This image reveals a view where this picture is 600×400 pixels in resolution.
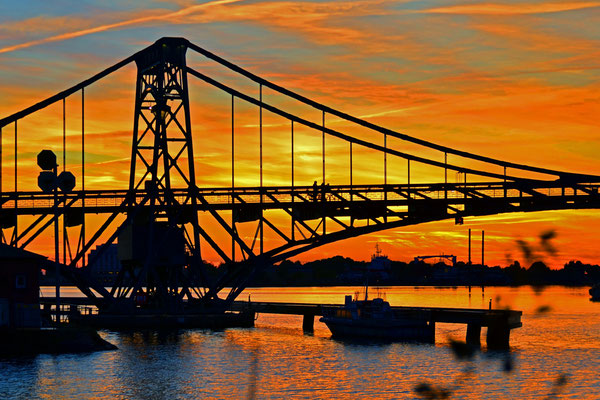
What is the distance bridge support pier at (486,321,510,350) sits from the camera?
279ft

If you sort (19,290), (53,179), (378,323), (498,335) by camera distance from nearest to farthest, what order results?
(53,179), (19,290), (498,335), (378,323)

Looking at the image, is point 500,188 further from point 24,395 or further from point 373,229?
point 24,395

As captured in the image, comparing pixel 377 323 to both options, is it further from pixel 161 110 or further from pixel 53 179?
pixel 53 179

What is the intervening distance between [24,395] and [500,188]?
53.9 m

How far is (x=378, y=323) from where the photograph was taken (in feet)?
301

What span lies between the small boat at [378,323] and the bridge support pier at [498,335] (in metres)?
6.15

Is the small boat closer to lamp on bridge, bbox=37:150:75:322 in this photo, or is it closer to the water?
the water

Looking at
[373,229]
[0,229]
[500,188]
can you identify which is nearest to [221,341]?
[373,229]

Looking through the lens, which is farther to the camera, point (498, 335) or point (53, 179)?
point (498, 335)

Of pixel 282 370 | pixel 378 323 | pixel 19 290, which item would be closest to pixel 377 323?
pixel 378 323

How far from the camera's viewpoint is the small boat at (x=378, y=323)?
9088 cm

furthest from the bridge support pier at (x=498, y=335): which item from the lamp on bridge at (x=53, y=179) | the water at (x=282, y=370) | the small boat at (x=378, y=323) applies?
the lamp on bridge at (x=53, y=179)

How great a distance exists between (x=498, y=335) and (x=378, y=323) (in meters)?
11.5

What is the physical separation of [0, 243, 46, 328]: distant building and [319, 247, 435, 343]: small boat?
33.3m
